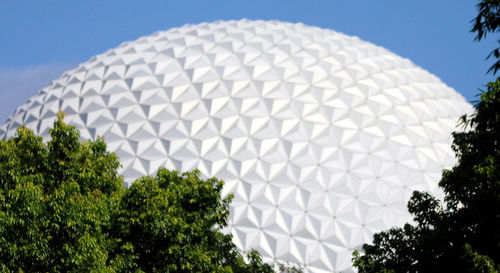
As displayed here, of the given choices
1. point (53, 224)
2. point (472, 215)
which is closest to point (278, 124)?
point (472, 215)

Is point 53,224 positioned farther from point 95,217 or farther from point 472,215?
point 472,215

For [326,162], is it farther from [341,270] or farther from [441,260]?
[441,260]

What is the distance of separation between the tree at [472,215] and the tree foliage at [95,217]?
13.8 feet

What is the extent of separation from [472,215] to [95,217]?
8.50 meters

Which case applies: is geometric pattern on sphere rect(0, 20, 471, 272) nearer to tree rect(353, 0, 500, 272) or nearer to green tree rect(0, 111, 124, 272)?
tree rect(353, 0, 500, 272)

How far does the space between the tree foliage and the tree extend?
4.20m

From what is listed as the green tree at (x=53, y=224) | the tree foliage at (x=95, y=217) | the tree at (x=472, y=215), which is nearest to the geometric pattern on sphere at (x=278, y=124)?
the tree foliage at (x=95, y=217)

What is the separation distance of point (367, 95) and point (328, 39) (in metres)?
6.56

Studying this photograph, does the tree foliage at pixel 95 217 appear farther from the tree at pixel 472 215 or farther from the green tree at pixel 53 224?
the tree at pixel 472 215

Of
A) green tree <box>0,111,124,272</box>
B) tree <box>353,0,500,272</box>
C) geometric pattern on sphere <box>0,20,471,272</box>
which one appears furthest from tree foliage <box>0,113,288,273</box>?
geometric pattern on sphere <box>0,20,471,272</box>

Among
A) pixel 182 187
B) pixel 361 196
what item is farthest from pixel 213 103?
pixel 182 187

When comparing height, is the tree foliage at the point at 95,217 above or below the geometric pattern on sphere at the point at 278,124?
below

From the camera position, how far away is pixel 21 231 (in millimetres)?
13141

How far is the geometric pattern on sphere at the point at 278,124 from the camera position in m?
24.1
